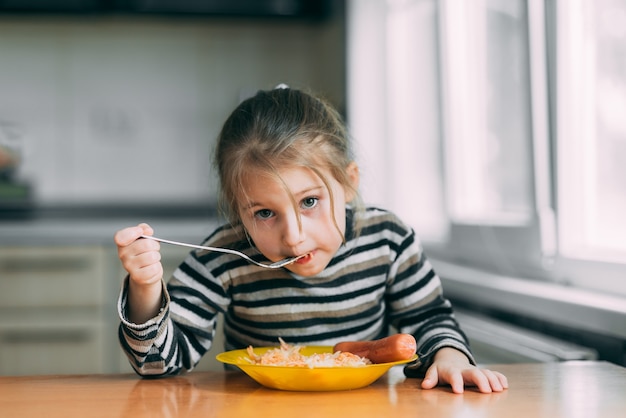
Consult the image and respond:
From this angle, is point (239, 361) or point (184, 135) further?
point (184, 135)

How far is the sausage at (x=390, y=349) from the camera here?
34.9 inches

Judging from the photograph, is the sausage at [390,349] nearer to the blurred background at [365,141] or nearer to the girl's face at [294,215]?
the girl's face at [294,215]

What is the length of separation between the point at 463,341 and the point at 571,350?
0.30 meters

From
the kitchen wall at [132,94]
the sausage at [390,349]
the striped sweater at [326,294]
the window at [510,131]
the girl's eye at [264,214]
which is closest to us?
the sausage at [390,349]

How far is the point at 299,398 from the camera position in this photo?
0.85 meters

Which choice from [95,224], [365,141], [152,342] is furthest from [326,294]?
[95,224]

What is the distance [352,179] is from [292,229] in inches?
6.7

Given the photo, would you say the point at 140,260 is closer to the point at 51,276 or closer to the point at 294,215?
the point at 294,215

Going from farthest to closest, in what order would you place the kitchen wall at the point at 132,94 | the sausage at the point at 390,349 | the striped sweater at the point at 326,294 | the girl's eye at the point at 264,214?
the kitchen wall at the point at 132,94 < the striped sweater at the point at 326,294 < the girl's eye at the point at 264,214 < the sausage at the point at 390,349

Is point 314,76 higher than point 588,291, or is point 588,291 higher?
point 314,76

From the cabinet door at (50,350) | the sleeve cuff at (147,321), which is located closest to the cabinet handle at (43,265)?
the cabinet door at (50,350)

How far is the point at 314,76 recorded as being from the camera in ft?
11.0

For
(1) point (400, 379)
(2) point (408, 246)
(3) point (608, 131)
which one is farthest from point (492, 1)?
(1) point (400, 379)

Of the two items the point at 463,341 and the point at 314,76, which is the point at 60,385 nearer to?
the point at 463,341
